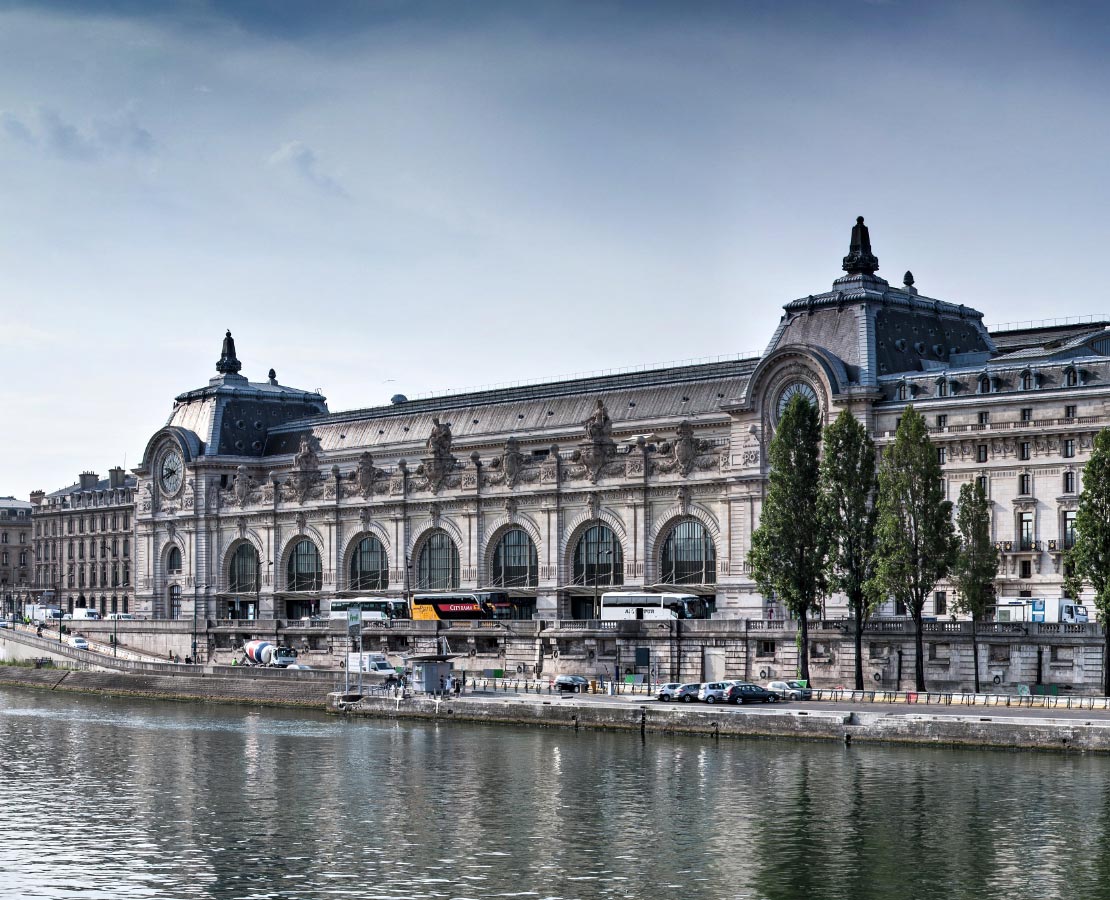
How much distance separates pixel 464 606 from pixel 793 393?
2816cm

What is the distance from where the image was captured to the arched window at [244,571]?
16825cm

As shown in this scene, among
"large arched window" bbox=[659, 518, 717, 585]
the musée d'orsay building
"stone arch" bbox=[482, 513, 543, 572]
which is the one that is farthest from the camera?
"stone arch" bbox=[482, 513, 543, 572]

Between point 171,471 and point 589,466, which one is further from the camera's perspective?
point 171,471

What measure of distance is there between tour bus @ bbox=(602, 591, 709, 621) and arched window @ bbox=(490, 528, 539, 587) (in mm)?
18192

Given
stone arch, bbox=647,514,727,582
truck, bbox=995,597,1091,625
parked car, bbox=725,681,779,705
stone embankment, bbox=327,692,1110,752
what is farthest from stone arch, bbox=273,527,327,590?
truck, bbox=995,597,1091,625

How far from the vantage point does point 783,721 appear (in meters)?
87.3

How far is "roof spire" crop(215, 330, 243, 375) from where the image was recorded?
184925 mm

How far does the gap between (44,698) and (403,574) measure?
3270cm

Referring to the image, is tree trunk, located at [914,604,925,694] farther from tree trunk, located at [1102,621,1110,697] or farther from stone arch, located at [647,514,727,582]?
stone arch, located at [647,514,727,582]

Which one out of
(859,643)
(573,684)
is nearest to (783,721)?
(859,643)

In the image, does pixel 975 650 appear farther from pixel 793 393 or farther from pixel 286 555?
pixel 286 555

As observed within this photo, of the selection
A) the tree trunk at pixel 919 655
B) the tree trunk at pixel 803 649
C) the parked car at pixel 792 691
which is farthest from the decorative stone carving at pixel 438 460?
the tree trunk at pixel 919 655

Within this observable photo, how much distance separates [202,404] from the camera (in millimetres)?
180750

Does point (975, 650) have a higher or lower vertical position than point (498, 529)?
lower
